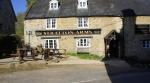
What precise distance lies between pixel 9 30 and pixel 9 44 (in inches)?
380

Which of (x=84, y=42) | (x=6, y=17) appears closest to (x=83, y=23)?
(x=84, y=42)

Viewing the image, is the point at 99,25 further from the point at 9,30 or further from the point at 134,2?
the point at 9,30

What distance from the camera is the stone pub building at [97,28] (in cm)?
4147

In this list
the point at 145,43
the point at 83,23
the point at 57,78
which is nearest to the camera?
the point at 57,78

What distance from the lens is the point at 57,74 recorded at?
24.0m

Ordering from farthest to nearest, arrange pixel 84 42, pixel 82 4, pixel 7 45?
pixel 82 4, pixel 84 42, pixel 7 45

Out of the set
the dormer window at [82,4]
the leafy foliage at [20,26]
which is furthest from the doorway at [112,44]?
the leafy foliage at [20,26]

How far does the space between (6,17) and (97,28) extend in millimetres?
14649

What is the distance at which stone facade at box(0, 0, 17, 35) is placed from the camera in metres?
47.3

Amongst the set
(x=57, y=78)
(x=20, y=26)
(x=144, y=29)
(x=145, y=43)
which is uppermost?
(x=20, y=26)

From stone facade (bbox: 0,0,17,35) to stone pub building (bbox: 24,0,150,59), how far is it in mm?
5659

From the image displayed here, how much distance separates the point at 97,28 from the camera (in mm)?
41344

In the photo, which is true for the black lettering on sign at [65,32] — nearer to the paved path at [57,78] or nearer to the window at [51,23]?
the window at [51,23]

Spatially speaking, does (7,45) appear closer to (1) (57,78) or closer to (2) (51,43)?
(2) (51,43)
